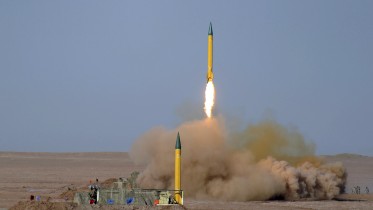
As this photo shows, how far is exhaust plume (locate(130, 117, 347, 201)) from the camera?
147 ft

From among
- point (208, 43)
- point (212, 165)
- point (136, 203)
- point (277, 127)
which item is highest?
point (208, 43)

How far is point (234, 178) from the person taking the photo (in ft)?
147

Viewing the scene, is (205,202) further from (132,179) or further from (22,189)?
(22,189)

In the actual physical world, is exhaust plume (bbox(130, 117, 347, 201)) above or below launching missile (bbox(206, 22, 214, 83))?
below

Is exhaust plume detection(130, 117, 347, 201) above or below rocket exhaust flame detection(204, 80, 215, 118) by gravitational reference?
below

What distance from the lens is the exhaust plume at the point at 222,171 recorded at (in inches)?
1758

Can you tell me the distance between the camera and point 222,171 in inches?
1816

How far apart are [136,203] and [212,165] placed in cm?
1212

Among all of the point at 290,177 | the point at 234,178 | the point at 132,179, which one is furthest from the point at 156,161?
the point at 290,177

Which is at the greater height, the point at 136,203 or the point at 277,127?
the point at 277,127

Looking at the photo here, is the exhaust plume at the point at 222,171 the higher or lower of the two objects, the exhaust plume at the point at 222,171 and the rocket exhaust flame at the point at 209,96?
the lower

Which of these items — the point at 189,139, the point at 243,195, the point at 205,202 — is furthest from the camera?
the point at 189,139

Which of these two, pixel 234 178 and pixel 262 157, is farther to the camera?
pixel 262 157

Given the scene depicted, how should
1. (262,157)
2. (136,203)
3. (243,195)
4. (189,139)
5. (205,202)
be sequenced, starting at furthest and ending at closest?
1. (262,157)
2. (189,139)
3. (243,195)
4. (205,202)
5. (136,203)
